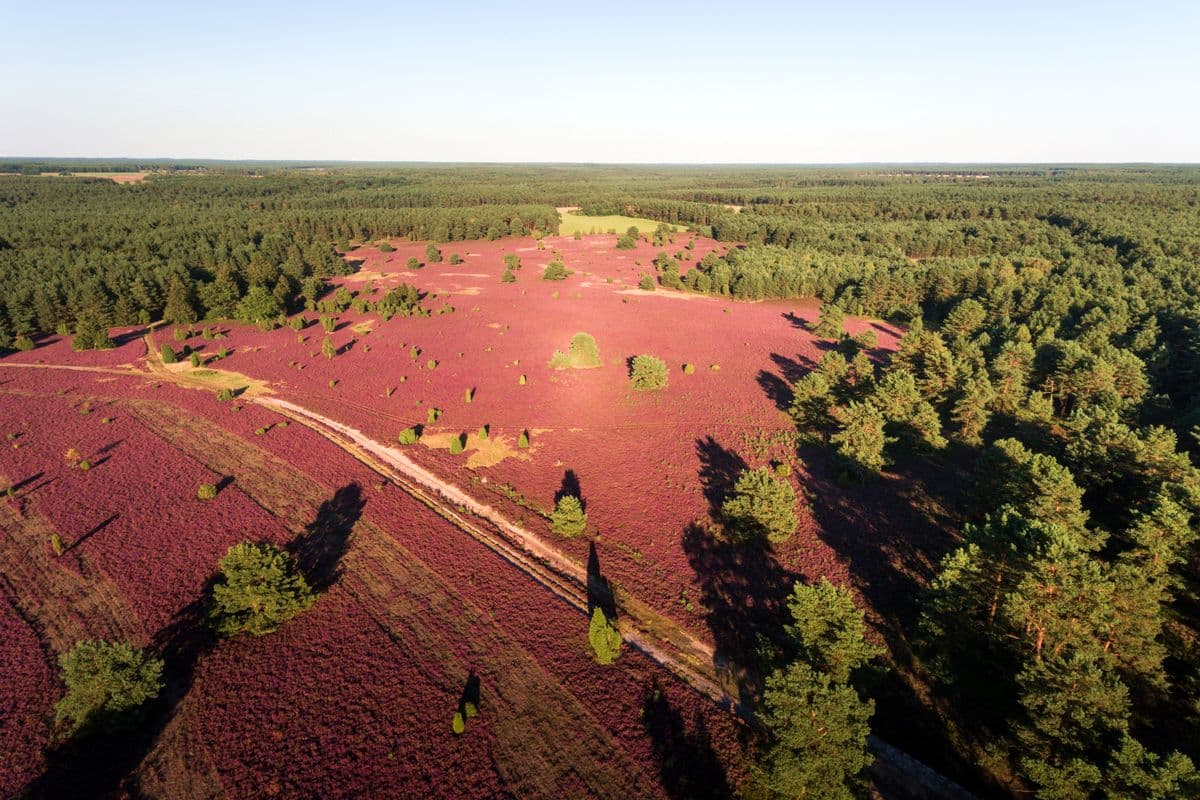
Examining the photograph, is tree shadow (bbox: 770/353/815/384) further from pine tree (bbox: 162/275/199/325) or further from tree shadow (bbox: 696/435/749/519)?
pine tree (bbox: 162/275/199/325)

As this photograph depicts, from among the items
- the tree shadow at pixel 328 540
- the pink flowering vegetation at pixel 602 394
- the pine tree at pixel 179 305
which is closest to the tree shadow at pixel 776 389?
the pink flowering vegetation at pixel 602 394

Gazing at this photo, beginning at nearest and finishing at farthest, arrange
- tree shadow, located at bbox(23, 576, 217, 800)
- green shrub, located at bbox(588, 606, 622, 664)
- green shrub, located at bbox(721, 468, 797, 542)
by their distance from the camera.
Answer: tree shadow, located at bbox(23, 576, 217, 800)
green shrub, located at bbox(588, 606, 622, 664)
green shrub, located at bbox(721, 468, 797, 542)

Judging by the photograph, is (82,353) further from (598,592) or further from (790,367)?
(790,367)

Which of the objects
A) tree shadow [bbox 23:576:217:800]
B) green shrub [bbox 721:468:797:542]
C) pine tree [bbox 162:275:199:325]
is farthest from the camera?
pine tree [bbox 162:275:199:325]

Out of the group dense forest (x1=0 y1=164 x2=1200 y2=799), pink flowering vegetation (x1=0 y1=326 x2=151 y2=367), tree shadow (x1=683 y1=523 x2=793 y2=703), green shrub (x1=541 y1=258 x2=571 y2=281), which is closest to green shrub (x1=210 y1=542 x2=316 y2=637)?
tree shadow (x1=683 y1=523 x2=793 y2=703)

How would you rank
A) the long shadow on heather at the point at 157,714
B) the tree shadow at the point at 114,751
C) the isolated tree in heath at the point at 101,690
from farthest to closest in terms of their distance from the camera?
the isolated tree in heath at the point at 101,690 < the long shadow on heather at the point at 157,714 < the tree shadow at the point at 114,751

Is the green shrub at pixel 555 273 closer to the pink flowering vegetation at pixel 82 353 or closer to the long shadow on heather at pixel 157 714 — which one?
the pink flowering vegetation at pixel 82 353
